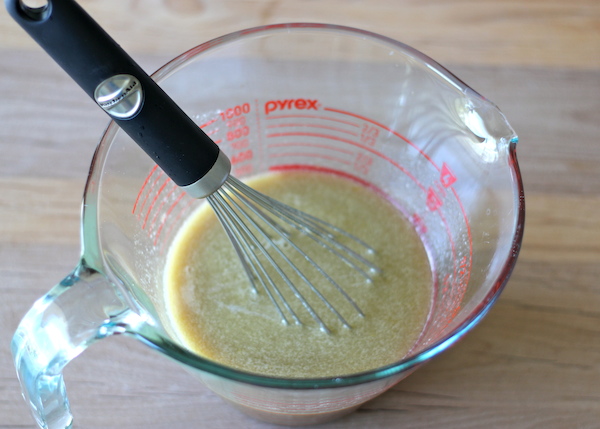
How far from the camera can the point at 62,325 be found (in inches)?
20.5

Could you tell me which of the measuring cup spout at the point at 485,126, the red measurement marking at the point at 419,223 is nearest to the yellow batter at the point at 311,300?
the red measurement marking at the point at 419,223

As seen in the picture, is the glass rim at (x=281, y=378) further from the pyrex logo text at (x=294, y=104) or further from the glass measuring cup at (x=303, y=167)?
the pyrex logo text at (x=294, y=104)

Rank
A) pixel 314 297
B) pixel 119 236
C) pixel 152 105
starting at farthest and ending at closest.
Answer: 1. pixel 314 297
2. pixel 119 236
3. pixel 152 105

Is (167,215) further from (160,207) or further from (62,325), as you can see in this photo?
(62,325)

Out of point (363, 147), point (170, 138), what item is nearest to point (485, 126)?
point (363, 147)

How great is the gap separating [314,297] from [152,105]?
315 mm

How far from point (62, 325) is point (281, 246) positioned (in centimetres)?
32

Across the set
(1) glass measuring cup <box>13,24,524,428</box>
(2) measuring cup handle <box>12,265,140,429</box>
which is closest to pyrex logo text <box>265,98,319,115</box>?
(1) glass measuring cup <box>13,24,524,428</box>

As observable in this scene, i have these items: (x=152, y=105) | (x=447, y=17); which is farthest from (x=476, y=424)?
(x=447, y=17)

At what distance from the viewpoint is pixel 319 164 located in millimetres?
881

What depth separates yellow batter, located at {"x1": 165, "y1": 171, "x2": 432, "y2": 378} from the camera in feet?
2.26

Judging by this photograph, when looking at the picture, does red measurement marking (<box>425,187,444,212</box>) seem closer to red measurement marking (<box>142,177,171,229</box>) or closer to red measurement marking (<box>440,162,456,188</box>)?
red measurement marking (<box>440,162,456,188</box>)

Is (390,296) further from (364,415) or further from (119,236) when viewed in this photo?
(119,236)

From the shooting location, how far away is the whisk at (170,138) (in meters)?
0.46
